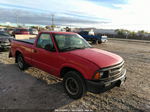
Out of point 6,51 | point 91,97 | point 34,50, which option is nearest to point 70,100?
point 91,97

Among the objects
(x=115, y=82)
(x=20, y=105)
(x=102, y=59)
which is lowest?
(x=20, y=105)

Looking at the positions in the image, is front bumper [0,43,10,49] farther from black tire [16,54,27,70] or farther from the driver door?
the driver door

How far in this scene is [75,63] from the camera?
2.96 m

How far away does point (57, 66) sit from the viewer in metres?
3.49

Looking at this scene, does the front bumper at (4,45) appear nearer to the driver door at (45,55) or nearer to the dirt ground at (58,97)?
the dirt ground at (58,97)

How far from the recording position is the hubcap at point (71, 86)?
3.18 meters

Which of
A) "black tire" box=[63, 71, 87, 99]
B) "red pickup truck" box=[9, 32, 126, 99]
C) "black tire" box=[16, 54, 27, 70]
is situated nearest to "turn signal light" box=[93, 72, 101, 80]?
"red pickup truck" box=[9, 32, 126, 99]

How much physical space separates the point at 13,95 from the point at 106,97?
2602 millimetres

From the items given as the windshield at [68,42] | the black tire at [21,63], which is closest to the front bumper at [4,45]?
the black tire at [21,63]

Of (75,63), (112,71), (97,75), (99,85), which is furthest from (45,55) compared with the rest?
(112,71)

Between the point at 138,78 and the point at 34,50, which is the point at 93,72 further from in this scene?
the point at 138,78

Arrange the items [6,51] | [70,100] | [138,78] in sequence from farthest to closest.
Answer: [6,51], [138,78], [70,100]

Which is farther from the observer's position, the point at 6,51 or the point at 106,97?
the point at 6,51

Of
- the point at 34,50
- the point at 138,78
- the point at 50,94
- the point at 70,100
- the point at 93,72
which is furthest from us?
the point at 138,78
